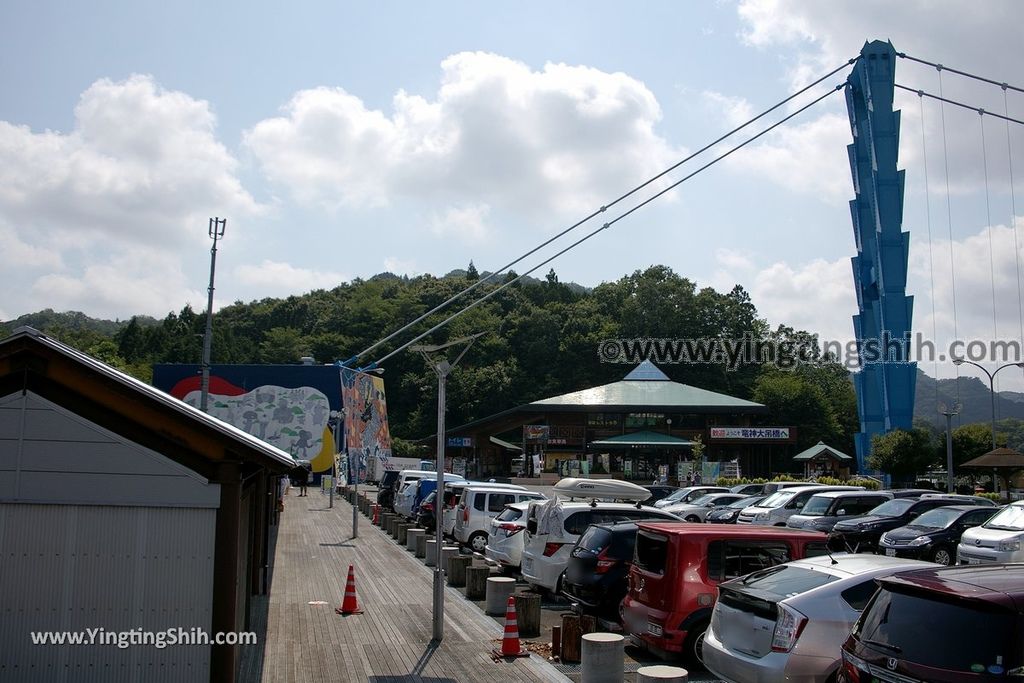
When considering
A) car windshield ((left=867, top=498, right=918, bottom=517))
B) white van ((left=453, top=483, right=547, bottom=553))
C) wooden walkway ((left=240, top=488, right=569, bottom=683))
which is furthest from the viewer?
white van ((left=453, top=483, right=547, bottom=553))

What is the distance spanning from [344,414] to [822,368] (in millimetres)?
85573

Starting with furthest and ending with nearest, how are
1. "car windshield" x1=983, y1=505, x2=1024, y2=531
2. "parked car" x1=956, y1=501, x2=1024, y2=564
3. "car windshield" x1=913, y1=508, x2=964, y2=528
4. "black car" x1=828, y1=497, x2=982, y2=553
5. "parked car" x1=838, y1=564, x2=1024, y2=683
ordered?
1. "black car" x1=828, y1=497, x2=982, y2=553
2. "car windshield" x1=913, y1=508, x2=964, y2=528
3. "car windshield" x1=983, y1=505, x2=1024, y2=531
4. "parked car" x1=956, y1=501, x2=1024, y2=564
5. "parked car" x1=838, y1=564, x2=1024, y2=683

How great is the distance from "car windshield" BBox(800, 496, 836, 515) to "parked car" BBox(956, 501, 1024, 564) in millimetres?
6224

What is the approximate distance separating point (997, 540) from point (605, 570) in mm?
8419

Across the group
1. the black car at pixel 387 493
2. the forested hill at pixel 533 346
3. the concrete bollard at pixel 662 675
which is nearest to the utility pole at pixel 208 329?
the black car at pixel 387 493

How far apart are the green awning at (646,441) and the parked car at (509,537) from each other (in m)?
42.4

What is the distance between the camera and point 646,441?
62031mm

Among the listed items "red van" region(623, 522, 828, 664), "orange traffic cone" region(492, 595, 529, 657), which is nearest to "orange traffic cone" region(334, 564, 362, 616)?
"orange traffic cone" region(492, 595, 529, 657)

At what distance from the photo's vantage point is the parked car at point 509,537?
19.0m

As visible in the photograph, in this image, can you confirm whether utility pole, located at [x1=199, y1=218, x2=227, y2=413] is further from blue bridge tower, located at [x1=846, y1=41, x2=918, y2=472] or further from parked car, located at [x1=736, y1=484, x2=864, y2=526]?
blue bridge tower, located at [x1=846, y1=41, x2=918, y2=472]

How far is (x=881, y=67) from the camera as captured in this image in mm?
53594

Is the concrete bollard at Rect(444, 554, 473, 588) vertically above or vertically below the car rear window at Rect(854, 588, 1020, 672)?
below

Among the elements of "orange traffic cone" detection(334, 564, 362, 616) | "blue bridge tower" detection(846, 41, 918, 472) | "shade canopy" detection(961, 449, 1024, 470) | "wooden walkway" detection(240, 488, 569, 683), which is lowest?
"wooden walkway" detection(240, 488, 569, 683)

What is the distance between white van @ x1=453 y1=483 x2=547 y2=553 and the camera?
23.6m
